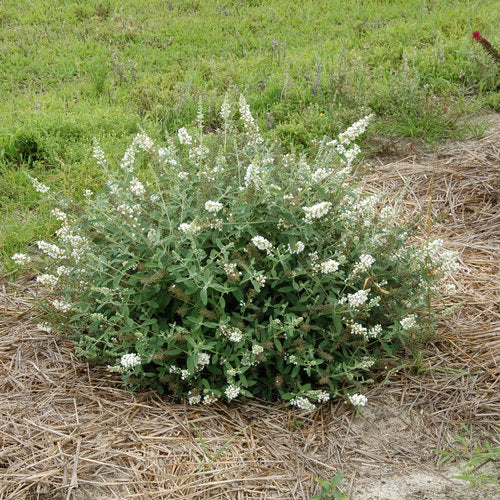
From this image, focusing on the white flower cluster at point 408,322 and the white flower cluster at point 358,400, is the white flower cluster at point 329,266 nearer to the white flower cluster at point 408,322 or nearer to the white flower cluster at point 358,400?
the white flower cluster at point 408,322

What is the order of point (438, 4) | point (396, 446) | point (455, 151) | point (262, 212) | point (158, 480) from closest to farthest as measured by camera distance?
1. point (158, 480)
2. point (396, 446)
3. point (262, 212)
4. point (455, 151)
5. point (438, 4)

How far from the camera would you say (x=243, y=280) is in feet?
8.82

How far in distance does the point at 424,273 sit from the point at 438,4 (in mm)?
6291

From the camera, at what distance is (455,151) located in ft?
16.8

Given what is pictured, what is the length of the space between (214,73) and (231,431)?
4582 millimetres

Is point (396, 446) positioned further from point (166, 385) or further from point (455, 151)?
point (455, 151)

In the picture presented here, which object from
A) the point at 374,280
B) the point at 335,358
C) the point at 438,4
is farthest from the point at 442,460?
the point at 438,4

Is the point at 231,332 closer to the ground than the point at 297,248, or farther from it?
closer to the ground

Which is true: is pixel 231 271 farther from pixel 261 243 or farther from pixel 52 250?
pixel 52 250

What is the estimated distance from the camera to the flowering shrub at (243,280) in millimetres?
2770

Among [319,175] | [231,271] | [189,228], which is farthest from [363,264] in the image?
[189,228]

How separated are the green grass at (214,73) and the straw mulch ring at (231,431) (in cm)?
146

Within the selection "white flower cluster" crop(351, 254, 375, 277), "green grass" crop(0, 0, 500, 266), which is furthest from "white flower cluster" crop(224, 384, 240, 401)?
"green grass" crop(0, 0, 500, 266)

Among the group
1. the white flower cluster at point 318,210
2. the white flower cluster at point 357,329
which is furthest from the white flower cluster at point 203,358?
the white flower cluster at point 318,210
